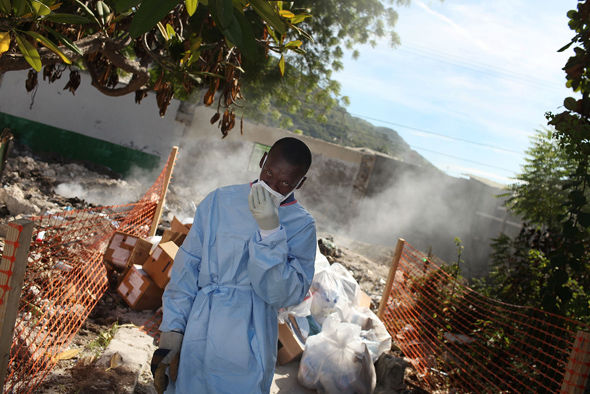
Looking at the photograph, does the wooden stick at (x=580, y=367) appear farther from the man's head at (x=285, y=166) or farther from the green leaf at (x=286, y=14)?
the green leaf at (x=286, y=14)

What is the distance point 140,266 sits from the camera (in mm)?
4281

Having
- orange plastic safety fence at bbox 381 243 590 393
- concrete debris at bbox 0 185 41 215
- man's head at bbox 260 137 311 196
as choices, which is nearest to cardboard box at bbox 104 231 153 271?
concrete debris at bbox 0 185 41 215

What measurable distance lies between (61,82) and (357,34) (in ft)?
29.6

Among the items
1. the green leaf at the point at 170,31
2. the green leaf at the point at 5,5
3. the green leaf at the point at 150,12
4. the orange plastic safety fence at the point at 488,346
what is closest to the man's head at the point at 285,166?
the green leaf at the point at 150,12

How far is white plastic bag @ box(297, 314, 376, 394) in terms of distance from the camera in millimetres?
3471

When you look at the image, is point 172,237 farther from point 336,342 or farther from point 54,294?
point 336,342

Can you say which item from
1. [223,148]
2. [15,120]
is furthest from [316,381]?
[15,120]

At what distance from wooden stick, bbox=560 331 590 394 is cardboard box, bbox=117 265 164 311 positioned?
343cm

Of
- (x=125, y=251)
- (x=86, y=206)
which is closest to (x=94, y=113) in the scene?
(x=86, y=206)

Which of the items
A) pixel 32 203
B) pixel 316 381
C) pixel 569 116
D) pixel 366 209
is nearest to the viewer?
pixel 569 116

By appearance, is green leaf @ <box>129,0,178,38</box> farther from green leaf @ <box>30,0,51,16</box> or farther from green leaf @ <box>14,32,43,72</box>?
green leaf @ <box>14,32,43,72</box>

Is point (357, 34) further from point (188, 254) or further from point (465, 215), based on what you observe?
point (188, 254)

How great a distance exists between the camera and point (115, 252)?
4.61 m

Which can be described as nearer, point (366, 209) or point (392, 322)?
point (392, 322)
